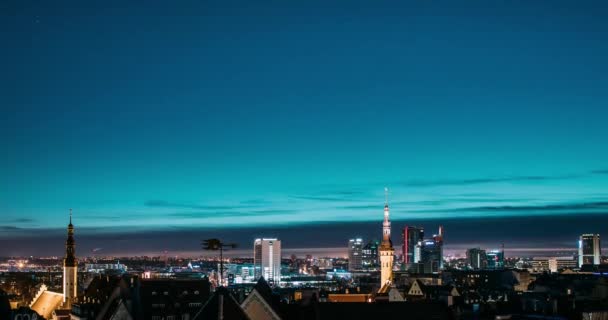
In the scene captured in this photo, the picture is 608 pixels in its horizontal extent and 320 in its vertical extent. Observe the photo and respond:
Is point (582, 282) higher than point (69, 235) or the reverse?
the reverse

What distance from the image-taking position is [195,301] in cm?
8331

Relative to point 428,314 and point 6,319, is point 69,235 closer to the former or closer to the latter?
point 6,319

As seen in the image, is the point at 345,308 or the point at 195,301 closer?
the point at 345,308

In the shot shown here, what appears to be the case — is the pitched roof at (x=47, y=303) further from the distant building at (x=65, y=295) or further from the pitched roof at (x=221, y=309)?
the pitched roof at (x=221, y=309)

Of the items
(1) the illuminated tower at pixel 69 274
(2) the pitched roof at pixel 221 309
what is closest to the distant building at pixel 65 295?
(1) the illuminated tower at pixel 69 274

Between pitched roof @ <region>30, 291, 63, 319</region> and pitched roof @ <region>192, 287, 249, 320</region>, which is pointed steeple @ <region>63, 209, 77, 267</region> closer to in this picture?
pitched roof @ <region>30, 291, 63, 319</region>

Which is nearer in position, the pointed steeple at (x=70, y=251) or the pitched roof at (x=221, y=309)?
the pitched roof at (x=221, y=309)

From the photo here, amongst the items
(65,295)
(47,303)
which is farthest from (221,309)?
(47,303)

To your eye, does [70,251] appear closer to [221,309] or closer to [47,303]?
[47,303]

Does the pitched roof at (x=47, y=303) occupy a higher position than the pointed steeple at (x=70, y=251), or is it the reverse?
the pointed steeple at (x=70, y=251)

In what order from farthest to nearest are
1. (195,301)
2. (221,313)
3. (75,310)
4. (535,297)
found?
(535,297) → (75,310) → (195,301) → (221,313)

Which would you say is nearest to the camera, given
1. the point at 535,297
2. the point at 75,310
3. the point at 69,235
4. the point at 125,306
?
the point at 125,306

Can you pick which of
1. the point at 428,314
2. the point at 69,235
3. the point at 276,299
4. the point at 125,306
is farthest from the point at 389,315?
the point at 69,235

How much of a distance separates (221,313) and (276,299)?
1851cm
